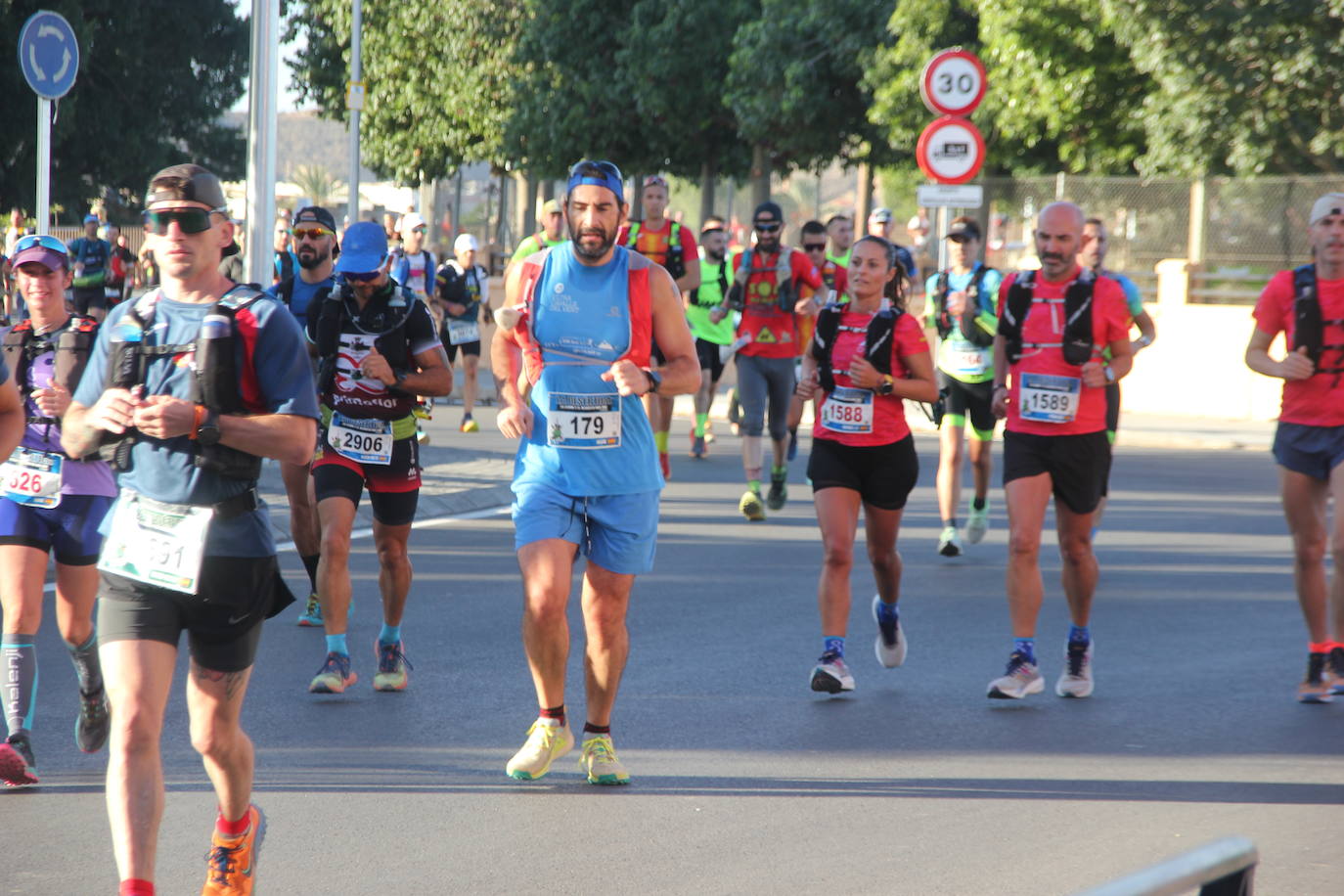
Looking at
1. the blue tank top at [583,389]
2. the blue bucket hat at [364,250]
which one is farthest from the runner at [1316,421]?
the blue bucket hat at [364,250]

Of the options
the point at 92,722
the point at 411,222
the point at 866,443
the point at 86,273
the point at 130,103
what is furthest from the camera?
the point at 130,103

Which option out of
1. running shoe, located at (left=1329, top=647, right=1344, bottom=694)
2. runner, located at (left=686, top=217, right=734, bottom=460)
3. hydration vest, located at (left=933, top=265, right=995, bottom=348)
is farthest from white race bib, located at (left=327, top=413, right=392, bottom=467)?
runner, located at (left=686, top=217, right=734, bottom=460)

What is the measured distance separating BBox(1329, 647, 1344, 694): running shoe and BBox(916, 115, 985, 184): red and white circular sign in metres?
9.16

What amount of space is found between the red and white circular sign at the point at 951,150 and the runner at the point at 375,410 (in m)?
9.43

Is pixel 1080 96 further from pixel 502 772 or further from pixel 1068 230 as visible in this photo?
pixel 502 772

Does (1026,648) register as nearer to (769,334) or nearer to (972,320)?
(972,320)

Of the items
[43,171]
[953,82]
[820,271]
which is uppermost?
[953,82]

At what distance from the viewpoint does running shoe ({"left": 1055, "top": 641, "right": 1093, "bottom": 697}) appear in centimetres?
739

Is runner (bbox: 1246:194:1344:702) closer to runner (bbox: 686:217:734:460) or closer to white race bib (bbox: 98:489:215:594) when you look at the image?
white race bib (bbox: 98:489:215:594)

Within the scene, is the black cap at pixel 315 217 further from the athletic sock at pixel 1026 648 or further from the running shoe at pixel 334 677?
the athletic sock at pixel 1026 648

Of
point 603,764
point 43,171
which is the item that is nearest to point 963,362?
point 603,764

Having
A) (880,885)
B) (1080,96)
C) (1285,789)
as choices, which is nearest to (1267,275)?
(1080,96)

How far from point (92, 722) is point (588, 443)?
1912 mm

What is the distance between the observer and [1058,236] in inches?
287
